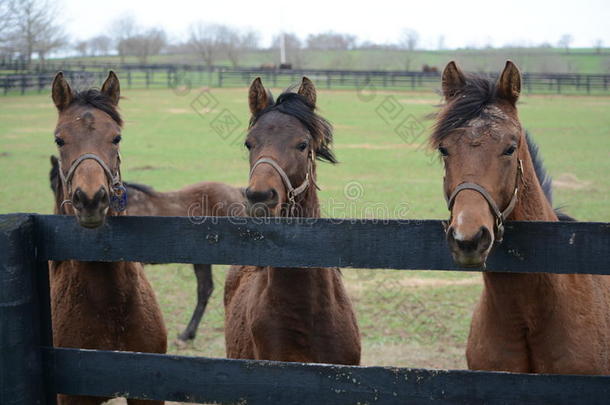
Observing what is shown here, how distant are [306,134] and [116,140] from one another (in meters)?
1.15

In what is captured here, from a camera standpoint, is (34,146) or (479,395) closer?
(479,395)

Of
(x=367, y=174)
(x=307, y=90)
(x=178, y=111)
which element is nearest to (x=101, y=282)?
(x=307, y=90)

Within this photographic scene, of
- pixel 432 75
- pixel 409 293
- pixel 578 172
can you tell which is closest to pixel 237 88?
pixel 432 75

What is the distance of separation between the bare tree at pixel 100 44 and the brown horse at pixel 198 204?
289 ft

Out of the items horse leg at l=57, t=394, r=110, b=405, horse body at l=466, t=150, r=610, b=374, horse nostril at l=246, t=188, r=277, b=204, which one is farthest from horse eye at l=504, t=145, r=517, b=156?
horse leg at l=57, t=394, r=110, b=405

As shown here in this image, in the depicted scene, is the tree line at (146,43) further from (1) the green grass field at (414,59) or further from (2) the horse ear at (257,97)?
(2) the horse ear at (257,97)

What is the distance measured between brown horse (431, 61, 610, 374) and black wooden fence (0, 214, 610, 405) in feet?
0.89

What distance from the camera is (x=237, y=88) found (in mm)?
41531

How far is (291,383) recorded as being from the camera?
2365 mm

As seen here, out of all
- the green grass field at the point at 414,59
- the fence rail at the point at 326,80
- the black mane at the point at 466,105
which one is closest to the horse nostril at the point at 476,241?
the black mane at the point at 466,105

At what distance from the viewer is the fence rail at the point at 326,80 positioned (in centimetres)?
3872

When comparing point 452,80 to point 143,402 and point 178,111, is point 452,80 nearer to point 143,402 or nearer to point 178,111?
point 143,402

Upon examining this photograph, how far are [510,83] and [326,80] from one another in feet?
137

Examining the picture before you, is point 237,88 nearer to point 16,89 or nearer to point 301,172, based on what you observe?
point 16,89
